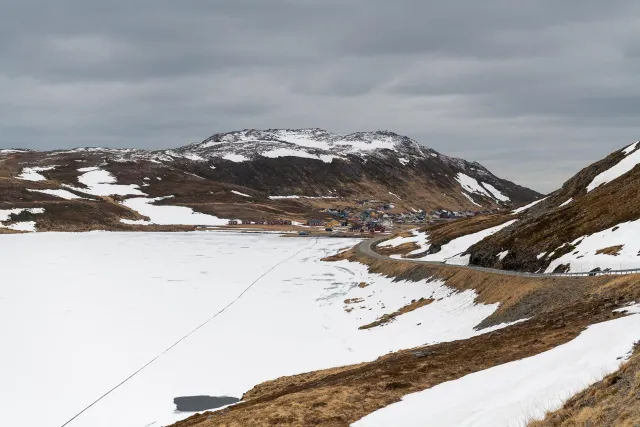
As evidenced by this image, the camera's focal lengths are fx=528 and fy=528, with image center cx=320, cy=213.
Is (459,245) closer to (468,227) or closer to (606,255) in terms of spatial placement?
(468,227)

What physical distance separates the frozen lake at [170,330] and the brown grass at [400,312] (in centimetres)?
146

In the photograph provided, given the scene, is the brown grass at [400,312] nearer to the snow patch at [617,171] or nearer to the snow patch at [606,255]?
the snow patch at [606,255]

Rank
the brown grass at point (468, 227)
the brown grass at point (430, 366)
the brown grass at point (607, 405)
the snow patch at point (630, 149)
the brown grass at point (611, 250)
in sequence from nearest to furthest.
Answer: the brown grass at point (607, 405), the brown grass at point (430, 366), the brown grass at point (611, 250), the snow patch at point (630, 149), the brown grass at point (468, 227)

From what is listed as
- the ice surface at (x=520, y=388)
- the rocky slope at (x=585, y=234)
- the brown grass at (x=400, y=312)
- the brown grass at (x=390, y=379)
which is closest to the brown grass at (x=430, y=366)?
the brown grass at (x=390, y=379)

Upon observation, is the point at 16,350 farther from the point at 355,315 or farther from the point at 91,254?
the point at 91,254

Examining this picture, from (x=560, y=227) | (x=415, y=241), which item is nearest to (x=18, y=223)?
(x=415, y=241)

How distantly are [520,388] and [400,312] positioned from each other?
39028mm

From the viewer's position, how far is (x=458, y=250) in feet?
303

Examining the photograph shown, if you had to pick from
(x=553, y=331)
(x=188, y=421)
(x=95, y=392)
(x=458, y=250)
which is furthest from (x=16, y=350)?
(x=458, y=250)

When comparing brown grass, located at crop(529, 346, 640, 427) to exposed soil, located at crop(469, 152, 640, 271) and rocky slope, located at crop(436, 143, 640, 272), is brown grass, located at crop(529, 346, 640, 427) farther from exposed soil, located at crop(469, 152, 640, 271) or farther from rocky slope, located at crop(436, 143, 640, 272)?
exposed soil, located at crop(469, 152, 640, 271)

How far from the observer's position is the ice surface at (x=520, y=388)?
58.6ft

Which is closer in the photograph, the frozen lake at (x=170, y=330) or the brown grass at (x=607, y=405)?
the brown grass at (x=607, y=405)

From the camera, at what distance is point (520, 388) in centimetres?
2039

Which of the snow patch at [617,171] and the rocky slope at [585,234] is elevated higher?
the snow patch at [617,171]
